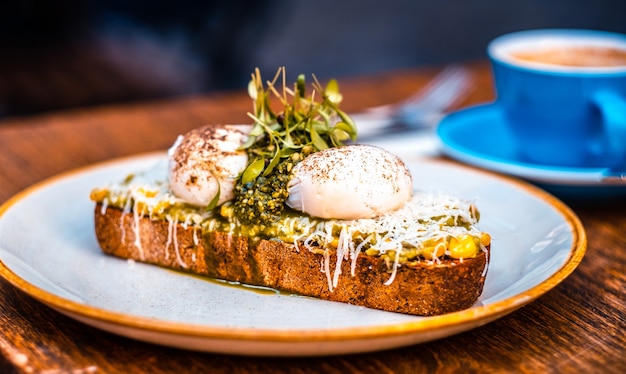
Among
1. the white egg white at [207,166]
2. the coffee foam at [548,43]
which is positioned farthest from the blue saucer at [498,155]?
the white egg white at [207,166]

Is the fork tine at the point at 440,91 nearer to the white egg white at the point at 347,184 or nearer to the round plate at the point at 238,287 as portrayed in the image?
the round plate at the point at 238,287

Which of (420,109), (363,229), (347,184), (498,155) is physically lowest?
(498,155)

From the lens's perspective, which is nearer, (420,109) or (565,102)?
(565,102)

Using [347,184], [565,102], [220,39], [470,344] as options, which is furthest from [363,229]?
[220,39]

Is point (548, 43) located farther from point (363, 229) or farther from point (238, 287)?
point (238, 287)

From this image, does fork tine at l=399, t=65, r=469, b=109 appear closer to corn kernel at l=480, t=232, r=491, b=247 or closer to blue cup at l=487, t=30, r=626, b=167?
blue cup at l=487, t=30, r=626, b=167

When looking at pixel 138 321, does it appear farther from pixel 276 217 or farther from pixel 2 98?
pixel 2 98
